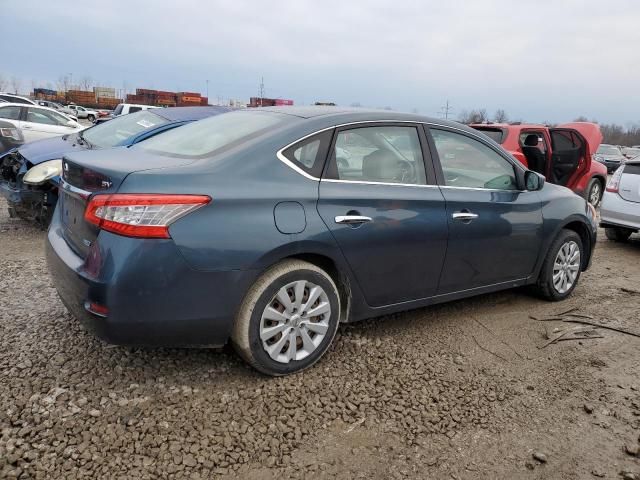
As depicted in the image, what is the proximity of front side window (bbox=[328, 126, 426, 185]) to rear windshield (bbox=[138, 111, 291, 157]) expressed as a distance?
459 mm

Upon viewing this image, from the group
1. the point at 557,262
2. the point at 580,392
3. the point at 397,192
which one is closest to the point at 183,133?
the point at 397,192

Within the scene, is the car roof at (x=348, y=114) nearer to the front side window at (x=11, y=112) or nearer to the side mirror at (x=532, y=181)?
the side mirror at (x=532, y=181)

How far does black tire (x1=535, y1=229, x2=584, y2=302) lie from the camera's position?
4.39 metres

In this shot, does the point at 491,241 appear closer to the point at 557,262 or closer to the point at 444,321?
the point at 444,321

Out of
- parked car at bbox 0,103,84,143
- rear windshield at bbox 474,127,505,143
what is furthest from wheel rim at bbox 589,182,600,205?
A: parked car at bbox 0,103,84,143

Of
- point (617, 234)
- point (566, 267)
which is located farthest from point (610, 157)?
point (566, 267)

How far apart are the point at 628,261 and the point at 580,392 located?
13.7 feet

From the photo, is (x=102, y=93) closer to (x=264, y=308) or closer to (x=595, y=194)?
(x=595, y=194)

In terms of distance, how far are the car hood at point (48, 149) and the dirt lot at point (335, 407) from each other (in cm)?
202

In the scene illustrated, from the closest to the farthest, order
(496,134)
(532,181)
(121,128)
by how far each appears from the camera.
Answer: (532,181)
(121,128)
(496,134)

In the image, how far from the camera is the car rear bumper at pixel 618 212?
23.1 ft

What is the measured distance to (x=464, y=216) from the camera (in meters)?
3.59

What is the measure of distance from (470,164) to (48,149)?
14.8 ft

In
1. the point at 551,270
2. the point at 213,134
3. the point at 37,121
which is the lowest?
the point at 551,270
